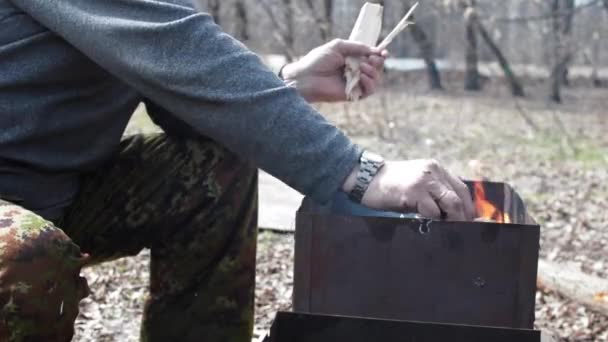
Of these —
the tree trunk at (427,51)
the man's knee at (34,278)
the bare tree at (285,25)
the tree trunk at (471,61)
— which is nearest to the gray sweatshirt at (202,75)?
the man's knee at (34,278)

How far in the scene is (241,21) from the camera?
1168cm

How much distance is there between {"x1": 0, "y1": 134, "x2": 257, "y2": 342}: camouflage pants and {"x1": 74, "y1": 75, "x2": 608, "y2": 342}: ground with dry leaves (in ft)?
2.73

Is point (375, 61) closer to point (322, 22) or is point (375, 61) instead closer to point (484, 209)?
point (484, 209)

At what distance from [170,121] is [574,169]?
5.91 m

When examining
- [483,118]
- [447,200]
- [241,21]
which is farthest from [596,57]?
[447,200]

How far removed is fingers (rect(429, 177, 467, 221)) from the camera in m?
1.96

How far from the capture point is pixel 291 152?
1.96m

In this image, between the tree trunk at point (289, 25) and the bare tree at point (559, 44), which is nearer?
the tree trunk at point (289, 25)

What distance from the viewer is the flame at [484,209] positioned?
2.58 meters

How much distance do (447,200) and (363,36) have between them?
830 mm

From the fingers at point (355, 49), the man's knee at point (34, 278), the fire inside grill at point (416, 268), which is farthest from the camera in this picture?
the fingers at point (355, 49)

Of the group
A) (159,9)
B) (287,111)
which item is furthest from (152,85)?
(287,111)

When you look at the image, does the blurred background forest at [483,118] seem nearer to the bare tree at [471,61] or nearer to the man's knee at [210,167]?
the bare tree at [471,61]

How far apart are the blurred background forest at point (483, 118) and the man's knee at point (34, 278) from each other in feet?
3.49
